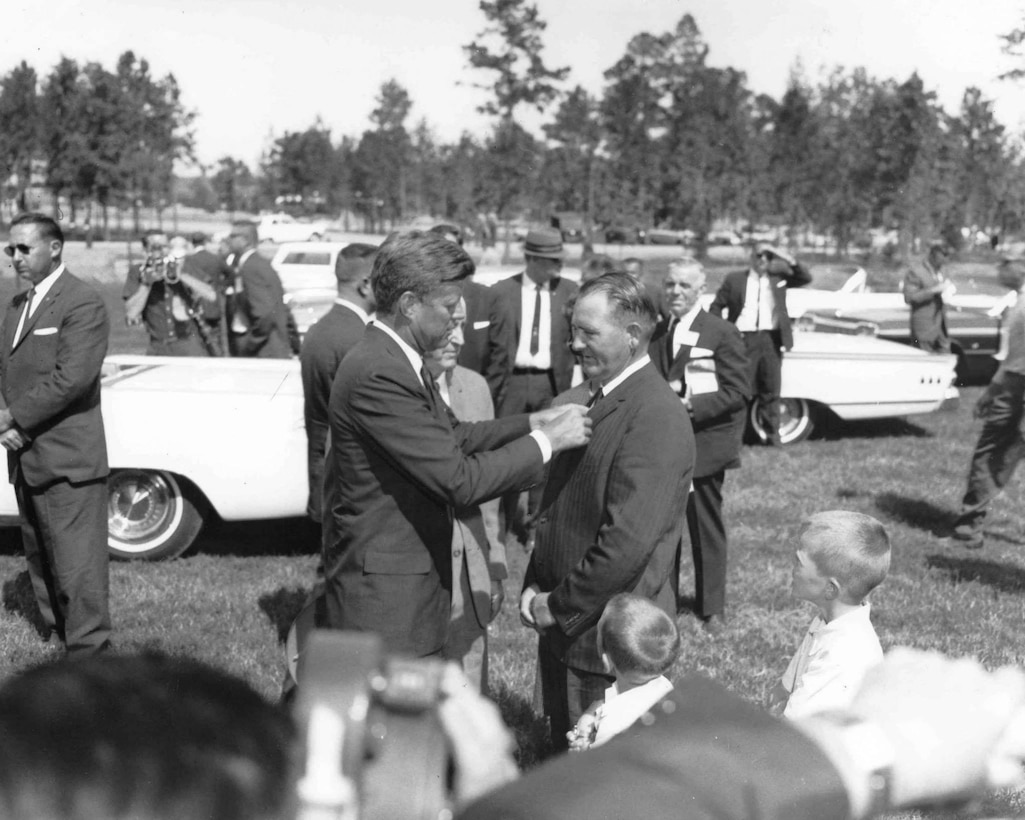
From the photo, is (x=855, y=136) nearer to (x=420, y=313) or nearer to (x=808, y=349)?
(x=808, y=349)

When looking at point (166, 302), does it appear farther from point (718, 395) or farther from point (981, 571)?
point (981, 571)

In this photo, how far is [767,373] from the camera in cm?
1029

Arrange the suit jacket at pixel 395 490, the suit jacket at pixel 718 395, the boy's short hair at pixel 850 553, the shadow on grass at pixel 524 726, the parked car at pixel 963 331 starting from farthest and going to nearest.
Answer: the parked car at pixel 963 331
the suit jacket at pixel 718 395
the shadow on grass at pixel 524 726
the boy's short hair at pixel 850 553
the suit jacket at pixel 395 490

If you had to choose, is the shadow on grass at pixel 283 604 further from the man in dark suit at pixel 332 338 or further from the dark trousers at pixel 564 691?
the dark trousers at pixel 564 691

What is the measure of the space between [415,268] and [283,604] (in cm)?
331

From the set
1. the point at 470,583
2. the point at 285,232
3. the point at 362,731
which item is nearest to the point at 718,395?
the point at 470,583

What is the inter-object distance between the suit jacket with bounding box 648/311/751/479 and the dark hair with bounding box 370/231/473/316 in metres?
2.46

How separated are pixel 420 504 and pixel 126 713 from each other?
98.3 inches

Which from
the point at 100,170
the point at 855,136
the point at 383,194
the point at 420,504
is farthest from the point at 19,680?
the point at 383,194

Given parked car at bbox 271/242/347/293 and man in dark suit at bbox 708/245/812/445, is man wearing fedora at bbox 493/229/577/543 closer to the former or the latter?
man in dark suit at bbox 708/245/812/445

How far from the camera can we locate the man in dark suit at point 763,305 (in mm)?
9609

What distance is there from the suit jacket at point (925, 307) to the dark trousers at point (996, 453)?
220 inches

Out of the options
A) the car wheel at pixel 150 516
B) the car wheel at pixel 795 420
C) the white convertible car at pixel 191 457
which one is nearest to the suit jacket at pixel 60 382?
the white convertible car at pixel 191 457

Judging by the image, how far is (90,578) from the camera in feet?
17.8
